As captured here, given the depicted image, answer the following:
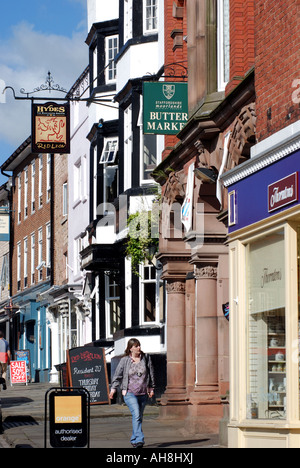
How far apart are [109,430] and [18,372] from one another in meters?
20.7

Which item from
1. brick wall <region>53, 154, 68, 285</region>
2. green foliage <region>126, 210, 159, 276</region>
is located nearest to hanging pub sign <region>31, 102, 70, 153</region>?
green foliage <region>126, 210, 159, 276</region>

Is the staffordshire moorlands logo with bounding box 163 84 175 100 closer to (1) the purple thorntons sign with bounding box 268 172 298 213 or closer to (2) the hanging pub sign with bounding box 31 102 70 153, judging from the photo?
(1) the purple thorntons sign with bounding box 268 172 298 213

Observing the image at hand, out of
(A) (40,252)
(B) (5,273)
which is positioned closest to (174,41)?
(A) (40,252)

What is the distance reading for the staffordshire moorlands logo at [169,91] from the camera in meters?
20.9

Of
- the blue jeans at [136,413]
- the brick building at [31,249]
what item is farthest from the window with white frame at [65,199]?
the blue jeans at [136,413]

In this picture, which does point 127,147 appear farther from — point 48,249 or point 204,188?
point 48,249

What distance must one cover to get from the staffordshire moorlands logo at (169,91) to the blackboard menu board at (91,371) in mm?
7254

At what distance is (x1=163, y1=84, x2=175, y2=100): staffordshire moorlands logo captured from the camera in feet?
68.5

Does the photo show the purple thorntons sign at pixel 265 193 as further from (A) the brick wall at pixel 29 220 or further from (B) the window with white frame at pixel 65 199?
(A) the brick wall at pixel 29 220

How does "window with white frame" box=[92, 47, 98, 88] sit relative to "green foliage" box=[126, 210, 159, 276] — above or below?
above

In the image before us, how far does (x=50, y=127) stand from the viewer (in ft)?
98.8

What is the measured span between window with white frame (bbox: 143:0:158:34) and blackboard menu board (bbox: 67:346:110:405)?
346 inches

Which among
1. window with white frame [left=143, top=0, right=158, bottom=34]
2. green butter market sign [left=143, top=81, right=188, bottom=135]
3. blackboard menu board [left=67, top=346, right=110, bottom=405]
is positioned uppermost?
window with white frame [left=143, top=0, right=158, bottom=34]
